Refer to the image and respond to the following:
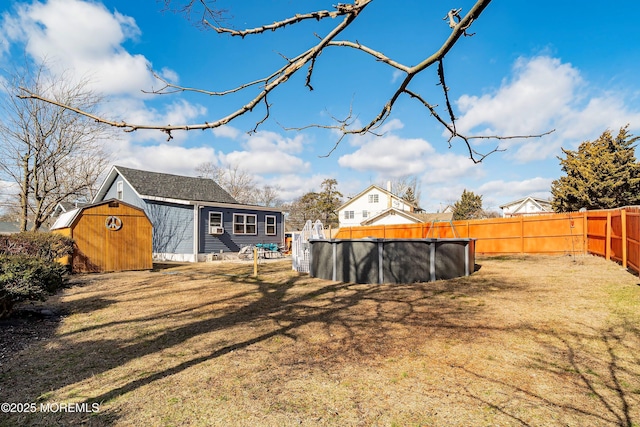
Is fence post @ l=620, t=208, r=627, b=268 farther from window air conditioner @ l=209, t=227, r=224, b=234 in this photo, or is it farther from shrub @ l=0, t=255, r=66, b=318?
window air conditioner @ l=209, t=227, r=224, b=234

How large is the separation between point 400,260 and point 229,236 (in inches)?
548

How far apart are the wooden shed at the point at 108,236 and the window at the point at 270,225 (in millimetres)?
9230

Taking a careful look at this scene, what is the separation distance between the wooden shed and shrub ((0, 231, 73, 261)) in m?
0.68

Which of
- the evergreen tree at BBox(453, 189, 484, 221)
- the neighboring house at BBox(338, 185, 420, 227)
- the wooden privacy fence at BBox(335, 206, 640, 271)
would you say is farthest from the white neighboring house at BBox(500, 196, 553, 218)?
the wooden privacy fence at BBox(335, 206, 640, 271)

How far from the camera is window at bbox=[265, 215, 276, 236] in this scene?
76.1 feet

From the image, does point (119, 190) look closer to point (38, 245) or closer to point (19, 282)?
point (38, 245)

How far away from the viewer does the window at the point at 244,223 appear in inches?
838

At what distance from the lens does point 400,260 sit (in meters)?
9.50

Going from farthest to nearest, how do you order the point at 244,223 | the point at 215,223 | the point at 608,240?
1. the point at 244,223
2. the point at 215,223
3. the point at 608,240

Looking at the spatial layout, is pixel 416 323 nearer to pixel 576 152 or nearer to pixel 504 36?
pixel 504 36

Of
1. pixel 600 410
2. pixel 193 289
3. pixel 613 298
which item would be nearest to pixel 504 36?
pixel 600 410

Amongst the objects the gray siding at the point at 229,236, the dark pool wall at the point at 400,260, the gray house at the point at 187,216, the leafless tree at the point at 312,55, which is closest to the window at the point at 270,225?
the gray house at the point at 187,216

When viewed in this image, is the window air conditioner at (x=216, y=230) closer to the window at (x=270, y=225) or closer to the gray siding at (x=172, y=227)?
the gray siding at (x=172, y=227)

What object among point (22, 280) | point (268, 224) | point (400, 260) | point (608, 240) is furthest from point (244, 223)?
point (608, 240)
